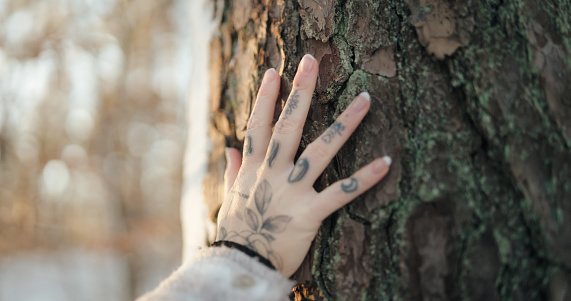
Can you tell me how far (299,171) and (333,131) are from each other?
133 mm

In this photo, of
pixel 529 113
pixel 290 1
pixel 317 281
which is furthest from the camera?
pixel 290 1

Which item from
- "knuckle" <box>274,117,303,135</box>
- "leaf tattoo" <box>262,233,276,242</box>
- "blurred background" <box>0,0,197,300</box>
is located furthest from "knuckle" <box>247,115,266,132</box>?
"blurred background" <box>0,0,197,300</box>

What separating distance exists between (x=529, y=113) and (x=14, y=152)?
27.2 ft

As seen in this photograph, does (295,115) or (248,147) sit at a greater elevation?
(295,115)

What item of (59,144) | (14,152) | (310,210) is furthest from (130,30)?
(310,210)

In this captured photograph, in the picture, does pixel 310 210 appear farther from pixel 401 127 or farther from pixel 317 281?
pixel 401 127

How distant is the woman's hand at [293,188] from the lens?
83cm

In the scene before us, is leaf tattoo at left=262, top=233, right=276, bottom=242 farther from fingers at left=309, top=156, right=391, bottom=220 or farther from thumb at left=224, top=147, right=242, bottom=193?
thumb at left=224, top=147, right=242, bottom=193

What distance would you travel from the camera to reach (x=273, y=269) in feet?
2.81

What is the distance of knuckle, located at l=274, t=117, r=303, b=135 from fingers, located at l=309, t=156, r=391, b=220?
0.60 ft

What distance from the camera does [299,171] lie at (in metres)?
0.88

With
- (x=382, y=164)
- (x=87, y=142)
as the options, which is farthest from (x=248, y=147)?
(x=87, y=142)

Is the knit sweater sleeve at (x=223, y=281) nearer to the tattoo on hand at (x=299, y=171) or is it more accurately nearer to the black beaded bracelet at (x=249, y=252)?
the black beaded bracelet at (x=249, y=252)

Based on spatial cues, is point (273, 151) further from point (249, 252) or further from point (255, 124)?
point (249, 252)
